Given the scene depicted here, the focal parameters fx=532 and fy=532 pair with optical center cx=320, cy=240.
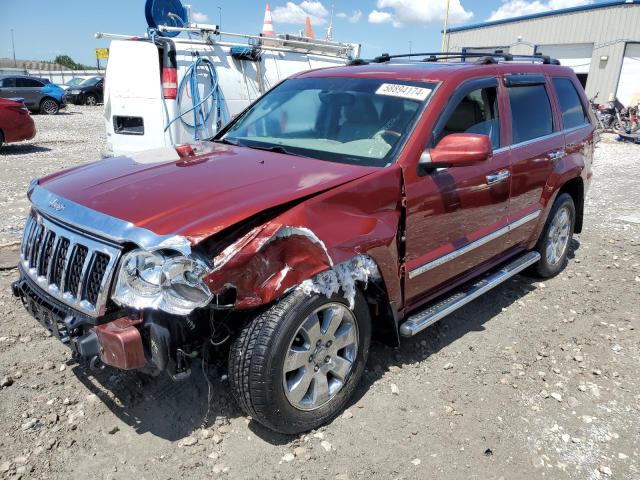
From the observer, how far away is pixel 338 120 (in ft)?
11.7

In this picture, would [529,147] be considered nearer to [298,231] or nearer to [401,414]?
[401,414]

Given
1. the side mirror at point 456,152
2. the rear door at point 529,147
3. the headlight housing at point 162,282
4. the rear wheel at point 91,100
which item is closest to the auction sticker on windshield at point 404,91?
the side mirror at point 456,152

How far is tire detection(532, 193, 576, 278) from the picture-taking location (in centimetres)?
481

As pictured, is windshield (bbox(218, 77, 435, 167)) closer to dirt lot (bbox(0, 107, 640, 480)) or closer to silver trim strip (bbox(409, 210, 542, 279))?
silver trim strip (bbox(409, 210, 542, 279))

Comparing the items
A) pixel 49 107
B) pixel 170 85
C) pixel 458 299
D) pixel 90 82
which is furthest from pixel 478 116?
pixel 90 82

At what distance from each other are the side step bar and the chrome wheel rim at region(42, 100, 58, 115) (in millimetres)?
21999

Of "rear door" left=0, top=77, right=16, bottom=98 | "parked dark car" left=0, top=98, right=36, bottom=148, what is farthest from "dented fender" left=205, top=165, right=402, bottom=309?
"rear door" left=0, top=77, right=16, bottom=98

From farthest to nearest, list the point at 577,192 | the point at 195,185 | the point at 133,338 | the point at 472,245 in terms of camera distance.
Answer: the point at 577,192 < the point at 472,245 < the point at 195,185 < the point at 133,338

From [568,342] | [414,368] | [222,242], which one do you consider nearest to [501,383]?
[414,368]

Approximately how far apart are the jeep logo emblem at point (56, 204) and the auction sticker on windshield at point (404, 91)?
2.05 meters

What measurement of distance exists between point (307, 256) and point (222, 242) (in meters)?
0.41

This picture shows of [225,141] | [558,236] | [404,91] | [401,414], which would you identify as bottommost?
[401,414]

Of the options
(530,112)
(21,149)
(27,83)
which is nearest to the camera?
(530,112)

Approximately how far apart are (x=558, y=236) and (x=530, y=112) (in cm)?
142
